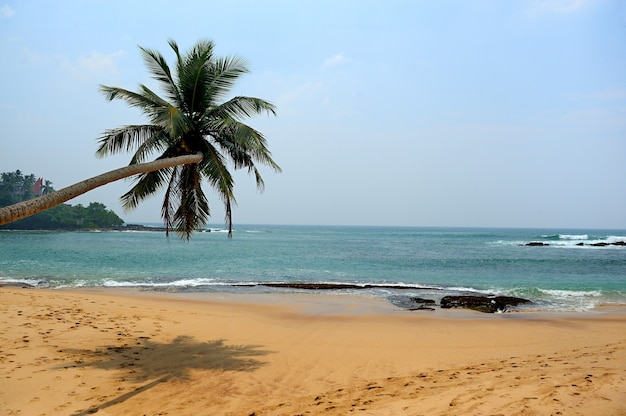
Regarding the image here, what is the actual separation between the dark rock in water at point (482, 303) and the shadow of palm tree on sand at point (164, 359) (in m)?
9.87

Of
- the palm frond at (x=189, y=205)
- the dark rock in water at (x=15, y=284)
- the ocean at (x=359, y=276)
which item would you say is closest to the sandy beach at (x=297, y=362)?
the palm frond at (x=189, y=205)

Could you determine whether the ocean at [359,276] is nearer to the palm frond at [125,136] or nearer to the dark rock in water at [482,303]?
the dark rock in water at [482,303]

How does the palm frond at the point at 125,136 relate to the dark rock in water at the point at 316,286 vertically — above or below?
above

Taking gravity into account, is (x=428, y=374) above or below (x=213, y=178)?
below

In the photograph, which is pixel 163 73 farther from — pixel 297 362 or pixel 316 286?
pixel 316 286

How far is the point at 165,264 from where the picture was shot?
32.7m

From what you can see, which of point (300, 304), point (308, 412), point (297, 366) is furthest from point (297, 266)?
point (308, 412)

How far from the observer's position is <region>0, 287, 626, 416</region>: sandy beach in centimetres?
577

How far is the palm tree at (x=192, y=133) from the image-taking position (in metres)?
9.04

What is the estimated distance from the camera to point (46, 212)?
301 feet

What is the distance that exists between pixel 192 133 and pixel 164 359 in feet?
15.5

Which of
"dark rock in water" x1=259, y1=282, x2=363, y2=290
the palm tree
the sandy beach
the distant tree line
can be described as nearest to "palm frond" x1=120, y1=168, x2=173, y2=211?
the palm tree

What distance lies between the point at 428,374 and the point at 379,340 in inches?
115

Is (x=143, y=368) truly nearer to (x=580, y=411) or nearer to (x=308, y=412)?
(x=308, y=412)
